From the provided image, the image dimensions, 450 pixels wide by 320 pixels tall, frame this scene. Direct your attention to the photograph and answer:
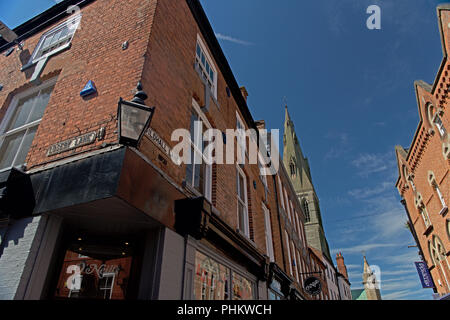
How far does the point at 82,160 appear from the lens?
Answer: 12.5 ft

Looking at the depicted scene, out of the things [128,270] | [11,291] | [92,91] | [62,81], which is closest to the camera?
[11,291]

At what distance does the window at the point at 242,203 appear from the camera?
8430 millimetres

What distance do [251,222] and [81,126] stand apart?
19.8ft

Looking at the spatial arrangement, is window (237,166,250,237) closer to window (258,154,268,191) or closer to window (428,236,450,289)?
window (258,154,268,191)

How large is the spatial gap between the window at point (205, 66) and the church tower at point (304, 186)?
38.5m

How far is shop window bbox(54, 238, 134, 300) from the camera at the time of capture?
13.1 feet

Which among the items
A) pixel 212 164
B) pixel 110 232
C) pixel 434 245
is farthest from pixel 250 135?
pixel 434 245

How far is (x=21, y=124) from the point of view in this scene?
239 inches

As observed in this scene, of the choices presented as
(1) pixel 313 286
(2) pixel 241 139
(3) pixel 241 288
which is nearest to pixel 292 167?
(1) pixel 313 286

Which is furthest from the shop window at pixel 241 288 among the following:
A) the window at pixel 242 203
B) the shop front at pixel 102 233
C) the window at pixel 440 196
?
the window at pixel 440 196

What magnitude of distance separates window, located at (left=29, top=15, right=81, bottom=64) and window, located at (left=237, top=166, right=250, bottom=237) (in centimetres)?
610

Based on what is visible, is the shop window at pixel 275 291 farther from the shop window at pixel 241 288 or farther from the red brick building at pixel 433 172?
the red brick building at pixel 433 172

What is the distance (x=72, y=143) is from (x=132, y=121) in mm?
1440

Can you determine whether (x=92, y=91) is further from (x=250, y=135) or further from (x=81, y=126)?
(x=250, y=135)
